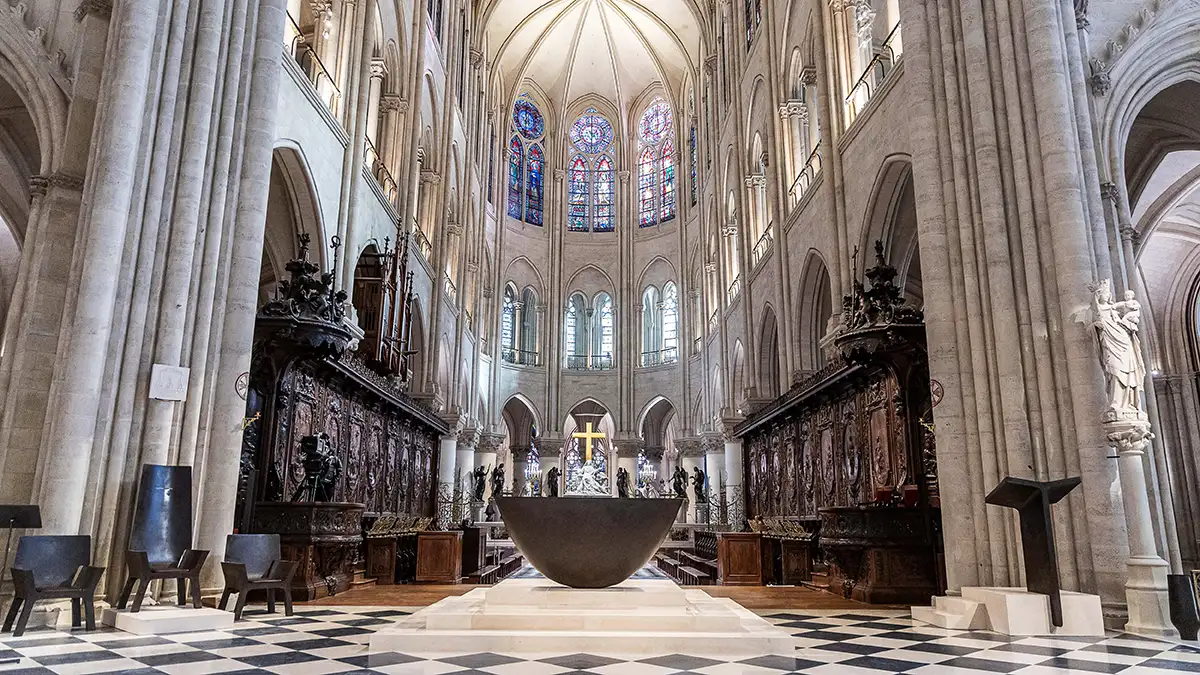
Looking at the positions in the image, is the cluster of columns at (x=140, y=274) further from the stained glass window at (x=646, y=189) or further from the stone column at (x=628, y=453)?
the stained glass window at (x=646, y=189)

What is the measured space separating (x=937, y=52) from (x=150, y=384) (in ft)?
31.4

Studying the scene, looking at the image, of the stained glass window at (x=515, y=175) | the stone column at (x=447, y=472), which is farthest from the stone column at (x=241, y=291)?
the stained glass window at (x=515, y=175)

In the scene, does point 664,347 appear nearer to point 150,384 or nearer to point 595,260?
point 595,260

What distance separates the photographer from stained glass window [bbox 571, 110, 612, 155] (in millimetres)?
38622

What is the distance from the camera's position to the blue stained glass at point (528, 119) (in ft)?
122

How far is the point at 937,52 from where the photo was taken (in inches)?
392

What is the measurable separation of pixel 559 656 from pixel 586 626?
556 millimetres

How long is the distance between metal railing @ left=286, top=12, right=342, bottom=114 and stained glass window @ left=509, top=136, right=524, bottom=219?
2124cm

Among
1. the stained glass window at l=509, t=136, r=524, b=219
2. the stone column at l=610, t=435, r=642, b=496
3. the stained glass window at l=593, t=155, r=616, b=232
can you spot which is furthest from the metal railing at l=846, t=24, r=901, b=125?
the stained glass window at l=509, t=136, r=524, b=219

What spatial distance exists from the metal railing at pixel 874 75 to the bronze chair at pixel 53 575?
1228cm

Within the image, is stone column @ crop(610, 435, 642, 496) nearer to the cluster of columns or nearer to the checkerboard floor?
the cluster of columns

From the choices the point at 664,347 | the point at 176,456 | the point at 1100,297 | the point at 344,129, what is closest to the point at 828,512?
the point at 1100,297

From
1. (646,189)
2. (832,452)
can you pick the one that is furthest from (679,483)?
(646,189)

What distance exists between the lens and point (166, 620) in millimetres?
6703
